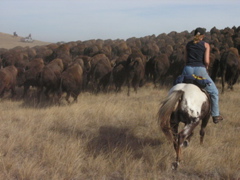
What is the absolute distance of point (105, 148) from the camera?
4996mm

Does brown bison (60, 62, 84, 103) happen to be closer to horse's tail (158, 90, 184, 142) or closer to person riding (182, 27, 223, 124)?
person riding (182, 27, 223, 124)

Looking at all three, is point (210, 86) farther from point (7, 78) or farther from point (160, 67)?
point (7, 78)

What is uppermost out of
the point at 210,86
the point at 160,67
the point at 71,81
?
the point at 210,86

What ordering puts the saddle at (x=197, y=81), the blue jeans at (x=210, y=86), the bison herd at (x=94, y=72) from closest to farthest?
the saddle at (x=197, y=81) < the blue jeans at (x=210, y=86) < the bison herd at (x=94, y=72)

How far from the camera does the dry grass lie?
158 inches

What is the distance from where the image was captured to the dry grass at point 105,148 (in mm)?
4023

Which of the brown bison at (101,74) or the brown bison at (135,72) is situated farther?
the brown bison at (101,74)

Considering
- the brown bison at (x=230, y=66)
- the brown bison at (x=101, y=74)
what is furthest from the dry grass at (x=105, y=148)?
the brown bison at (x=101, y=74)

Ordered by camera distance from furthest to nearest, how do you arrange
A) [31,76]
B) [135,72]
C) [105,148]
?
[135,72] < [31,76] < [105,148]

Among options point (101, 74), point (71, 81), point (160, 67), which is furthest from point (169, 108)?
point (160, 67)

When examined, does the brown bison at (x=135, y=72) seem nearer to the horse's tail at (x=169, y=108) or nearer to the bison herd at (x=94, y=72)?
the bison herd at (x=94, y=72)

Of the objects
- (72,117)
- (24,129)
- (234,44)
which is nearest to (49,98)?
(72,117)

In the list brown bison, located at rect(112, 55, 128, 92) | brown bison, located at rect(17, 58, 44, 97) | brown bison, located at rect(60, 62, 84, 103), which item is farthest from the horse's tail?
brown bison, located at rect(112, 55, 128, 92)

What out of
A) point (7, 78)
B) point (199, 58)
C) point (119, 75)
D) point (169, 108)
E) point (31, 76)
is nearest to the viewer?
point (169, 108)
